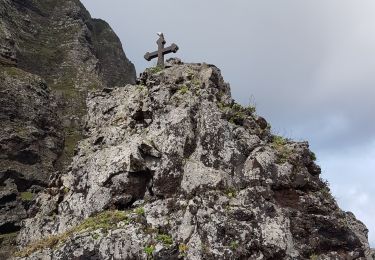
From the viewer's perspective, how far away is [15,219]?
36.5 metres

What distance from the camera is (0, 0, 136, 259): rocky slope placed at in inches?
1726

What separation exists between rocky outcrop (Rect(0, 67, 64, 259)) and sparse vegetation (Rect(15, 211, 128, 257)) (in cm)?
2124

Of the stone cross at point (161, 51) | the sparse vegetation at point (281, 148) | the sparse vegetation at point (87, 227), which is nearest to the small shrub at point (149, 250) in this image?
the sparse vegetation at point (87, 227)

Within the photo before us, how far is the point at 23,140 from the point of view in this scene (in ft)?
155

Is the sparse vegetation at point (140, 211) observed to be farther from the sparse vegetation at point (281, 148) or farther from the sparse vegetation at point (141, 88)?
the sparse vegetation at point (141, 88)

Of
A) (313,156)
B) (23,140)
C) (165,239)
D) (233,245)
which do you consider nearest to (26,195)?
(23,140)

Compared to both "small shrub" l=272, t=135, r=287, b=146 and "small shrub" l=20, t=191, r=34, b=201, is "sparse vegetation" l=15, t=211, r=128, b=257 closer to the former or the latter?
"small shrub" l=272, t=135, r=287, b=146

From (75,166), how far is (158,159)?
12.5 feet

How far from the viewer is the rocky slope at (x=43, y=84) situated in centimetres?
4384

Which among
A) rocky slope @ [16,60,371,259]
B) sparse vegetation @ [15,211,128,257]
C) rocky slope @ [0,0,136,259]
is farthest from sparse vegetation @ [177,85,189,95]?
rocky slope @ [0,0,136,259]

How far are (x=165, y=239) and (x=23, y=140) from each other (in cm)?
3540

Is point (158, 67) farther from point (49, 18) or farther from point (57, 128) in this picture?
point (49, 18)

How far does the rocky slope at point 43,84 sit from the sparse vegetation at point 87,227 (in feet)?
22.0

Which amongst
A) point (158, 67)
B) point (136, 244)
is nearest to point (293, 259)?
point (136, 244)
